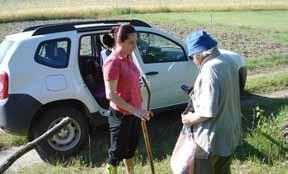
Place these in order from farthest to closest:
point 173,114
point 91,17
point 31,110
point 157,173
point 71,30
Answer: point 91,17
point 173,114
point 71,30
point 31,110
point 157,173

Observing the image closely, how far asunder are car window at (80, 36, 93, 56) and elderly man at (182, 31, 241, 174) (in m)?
3.95

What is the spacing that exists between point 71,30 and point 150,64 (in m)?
1.33

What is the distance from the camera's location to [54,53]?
7391 millimetres

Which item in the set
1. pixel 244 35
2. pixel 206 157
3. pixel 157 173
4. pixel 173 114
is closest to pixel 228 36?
pixel 244 35

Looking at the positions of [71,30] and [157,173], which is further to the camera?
[71,30]

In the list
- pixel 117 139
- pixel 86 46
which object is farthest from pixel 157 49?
pixel 117 139

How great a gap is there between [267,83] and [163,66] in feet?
13.0

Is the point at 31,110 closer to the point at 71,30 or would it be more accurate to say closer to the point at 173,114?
the point at 71,30

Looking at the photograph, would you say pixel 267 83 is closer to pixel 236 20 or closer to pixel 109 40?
pixel 109 40

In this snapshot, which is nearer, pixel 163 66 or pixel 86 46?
pixel 163 66

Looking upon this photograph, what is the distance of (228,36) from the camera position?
21.1 metres

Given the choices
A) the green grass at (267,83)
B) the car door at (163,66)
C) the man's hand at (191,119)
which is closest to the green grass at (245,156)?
the car door at (163,66)

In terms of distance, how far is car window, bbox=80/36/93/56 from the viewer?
8.10m

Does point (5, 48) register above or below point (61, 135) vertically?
above
